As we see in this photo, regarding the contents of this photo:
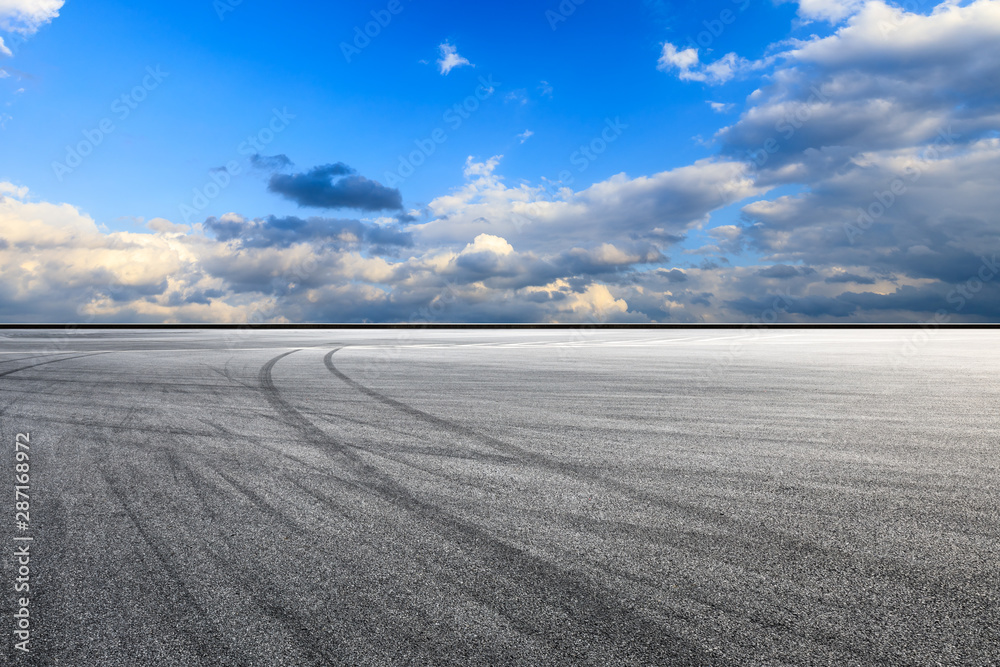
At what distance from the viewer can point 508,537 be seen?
3.77 metres

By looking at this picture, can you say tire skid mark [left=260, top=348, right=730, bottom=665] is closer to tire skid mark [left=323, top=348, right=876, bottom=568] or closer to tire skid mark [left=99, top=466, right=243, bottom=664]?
tire skid mark [left=99, top=466, right=243, bottom=664]

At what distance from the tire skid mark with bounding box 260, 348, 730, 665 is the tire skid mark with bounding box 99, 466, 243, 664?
1239 millimetres

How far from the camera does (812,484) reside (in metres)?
5.01

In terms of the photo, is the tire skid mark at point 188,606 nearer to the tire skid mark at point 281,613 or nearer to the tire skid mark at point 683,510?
the tire skid mark at point 281,613

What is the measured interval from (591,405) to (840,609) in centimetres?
650

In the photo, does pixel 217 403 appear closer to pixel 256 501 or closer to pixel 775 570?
pixel 256 501

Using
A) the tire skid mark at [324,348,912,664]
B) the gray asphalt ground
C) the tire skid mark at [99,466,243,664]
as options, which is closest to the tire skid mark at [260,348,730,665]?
the gray asphalt ground

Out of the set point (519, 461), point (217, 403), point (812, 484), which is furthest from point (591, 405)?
point (217, 403)

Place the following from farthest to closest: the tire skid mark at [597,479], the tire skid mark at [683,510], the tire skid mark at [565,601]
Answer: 1. the tire skid mark at [597,479]
2. the tire skid mark at [683,510]
3. the tire skid mark at [565,601]

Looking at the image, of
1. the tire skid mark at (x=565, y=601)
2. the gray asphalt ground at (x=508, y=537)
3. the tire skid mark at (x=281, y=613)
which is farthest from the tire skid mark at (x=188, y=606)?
the tire skid mark at (x=565, y=601)

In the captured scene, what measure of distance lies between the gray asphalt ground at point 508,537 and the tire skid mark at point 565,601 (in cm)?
2

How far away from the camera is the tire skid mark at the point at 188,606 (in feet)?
8.40

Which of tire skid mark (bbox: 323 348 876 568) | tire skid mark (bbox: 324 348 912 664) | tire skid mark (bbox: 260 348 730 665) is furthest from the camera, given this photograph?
tire skid mark (bbox: 323 348 876 568)

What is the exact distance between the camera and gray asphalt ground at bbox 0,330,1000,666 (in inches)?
103
